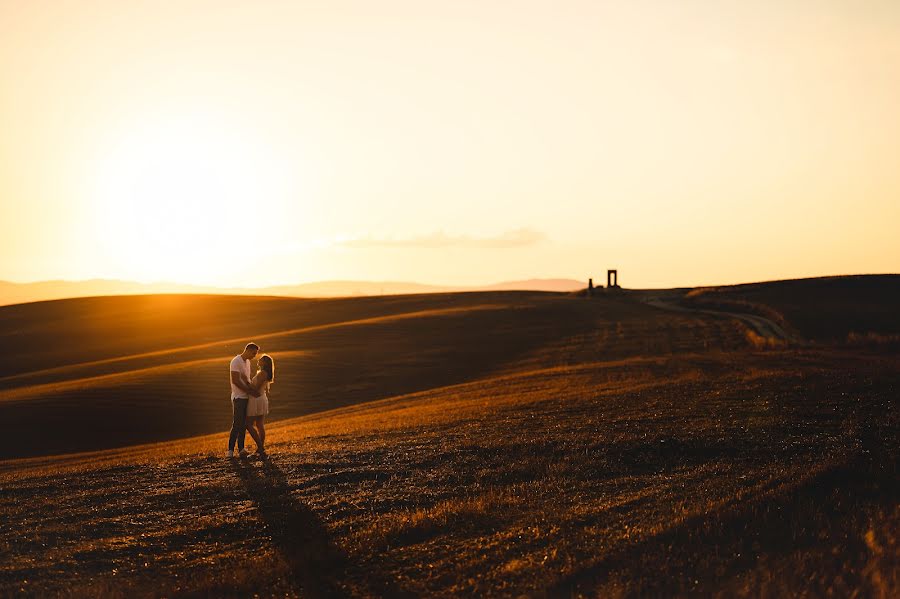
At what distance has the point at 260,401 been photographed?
18828 mm

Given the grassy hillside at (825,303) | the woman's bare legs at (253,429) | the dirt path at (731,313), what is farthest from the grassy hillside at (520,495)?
the grassy hillside at (825,303)

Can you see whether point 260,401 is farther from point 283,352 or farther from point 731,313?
point 731,313

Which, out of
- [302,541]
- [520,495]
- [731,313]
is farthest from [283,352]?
[302,541]

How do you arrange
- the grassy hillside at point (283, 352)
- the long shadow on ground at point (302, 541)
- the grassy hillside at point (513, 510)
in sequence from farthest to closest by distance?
the grassy hillside at point (283, 352) → the long shadow on ground at point (302, 541) → the grassy hillside at point (513, 510)

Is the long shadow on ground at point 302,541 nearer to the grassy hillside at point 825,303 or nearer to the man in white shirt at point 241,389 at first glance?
the man in white shirt at point 241,389

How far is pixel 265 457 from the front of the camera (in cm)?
1855

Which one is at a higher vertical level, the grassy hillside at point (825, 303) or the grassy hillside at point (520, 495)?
the grassy hillside at point (825, 303)

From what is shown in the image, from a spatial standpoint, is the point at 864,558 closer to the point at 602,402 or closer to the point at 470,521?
the point at 470,521

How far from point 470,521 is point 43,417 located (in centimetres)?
3317

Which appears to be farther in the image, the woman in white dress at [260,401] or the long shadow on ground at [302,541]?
the woman in white dress at [260,401]

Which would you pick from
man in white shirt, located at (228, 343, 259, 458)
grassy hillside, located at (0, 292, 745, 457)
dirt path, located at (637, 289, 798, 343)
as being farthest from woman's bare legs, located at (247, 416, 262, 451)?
dirt path, located at (637, 289, 798, 343)

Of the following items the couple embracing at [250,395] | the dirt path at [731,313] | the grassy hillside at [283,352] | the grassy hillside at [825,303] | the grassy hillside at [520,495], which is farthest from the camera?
the grassy hillside at [825,303]

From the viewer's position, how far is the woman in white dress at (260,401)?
61.0 feet

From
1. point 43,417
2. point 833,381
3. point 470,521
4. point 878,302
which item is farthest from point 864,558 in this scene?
point 878,302
